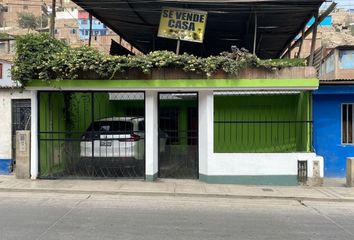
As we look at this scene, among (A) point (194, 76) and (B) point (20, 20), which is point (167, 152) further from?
(B) point (20, 20)

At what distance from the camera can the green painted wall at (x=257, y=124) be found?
13785 millimetres

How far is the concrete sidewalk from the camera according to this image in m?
10.2

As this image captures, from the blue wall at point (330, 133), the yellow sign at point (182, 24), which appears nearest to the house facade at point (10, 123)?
the yellow sign at point (182, 24)

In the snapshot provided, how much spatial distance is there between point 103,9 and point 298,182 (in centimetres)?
821

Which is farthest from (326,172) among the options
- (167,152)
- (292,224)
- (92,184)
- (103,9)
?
(103,9)

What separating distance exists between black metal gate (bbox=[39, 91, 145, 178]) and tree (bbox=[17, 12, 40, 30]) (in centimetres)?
9789

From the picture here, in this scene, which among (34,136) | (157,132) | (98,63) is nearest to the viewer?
(98,63)

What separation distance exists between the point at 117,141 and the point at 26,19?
10286 cm

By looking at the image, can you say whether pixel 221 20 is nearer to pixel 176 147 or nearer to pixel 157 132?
pixel 157 132

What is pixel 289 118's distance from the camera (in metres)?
14.1

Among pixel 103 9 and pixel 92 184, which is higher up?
pixel 103 9

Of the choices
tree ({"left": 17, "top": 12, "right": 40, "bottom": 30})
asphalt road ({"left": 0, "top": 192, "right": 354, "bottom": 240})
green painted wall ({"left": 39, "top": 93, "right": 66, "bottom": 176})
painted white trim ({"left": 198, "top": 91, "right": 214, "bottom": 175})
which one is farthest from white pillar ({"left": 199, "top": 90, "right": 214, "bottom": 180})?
tree ({"left": 17, "top": 12, "right": 40, "bottom": 30})

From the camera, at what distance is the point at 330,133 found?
13.6 m

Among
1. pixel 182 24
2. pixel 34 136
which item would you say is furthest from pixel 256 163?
pixel 34 136
